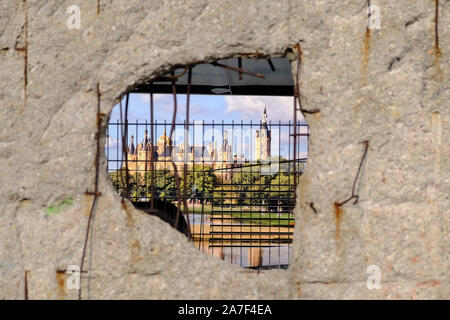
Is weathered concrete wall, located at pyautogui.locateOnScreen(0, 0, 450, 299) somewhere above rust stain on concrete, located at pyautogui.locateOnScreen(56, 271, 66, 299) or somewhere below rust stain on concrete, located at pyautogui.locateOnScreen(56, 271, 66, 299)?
above

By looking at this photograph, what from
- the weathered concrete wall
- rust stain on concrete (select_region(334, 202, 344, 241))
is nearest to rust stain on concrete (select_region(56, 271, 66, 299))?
the weathered concrete wall

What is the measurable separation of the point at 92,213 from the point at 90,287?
0.39 metres

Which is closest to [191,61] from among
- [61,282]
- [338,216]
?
[338,216]

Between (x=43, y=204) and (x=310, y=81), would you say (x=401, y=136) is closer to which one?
(x=310, y=81)

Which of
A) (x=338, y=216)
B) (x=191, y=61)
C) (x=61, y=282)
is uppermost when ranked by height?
(x=191, y=61)

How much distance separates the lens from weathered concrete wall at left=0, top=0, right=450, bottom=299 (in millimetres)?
2262

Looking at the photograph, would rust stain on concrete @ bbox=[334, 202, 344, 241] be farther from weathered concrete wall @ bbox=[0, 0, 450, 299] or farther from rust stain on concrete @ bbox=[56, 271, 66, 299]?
rust stain on concrete @ bbox=[56, 271, 66, 299]

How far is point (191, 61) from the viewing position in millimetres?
2305

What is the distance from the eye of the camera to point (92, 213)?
89.1 inches

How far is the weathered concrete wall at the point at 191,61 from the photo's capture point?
7.42 feet

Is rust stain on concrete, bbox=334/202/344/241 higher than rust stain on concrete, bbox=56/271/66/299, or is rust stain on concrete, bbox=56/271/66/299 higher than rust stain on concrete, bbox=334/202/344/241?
rust stain on concrete, bbox=334/202/344/241

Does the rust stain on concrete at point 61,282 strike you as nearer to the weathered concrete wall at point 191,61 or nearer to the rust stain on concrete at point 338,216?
the weathered concrete wall at point 191,61

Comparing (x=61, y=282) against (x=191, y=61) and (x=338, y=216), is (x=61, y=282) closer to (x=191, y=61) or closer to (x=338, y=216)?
(x=191, y=61)
